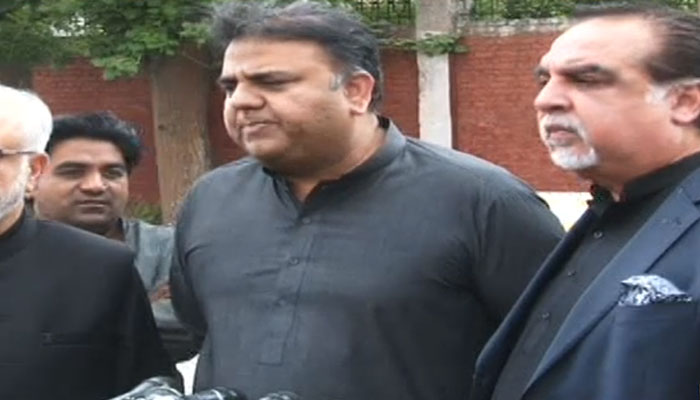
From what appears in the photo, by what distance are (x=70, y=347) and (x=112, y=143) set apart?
1076mm

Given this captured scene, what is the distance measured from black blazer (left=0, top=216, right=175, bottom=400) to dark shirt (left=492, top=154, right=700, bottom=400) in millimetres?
1066

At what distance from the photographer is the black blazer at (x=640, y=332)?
233cm

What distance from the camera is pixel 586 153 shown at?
2627mm

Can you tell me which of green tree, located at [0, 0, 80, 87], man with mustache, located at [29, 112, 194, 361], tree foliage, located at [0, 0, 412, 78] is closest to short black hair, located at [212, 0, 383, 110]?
man with mustache, located at [29, 112, 194, 361]

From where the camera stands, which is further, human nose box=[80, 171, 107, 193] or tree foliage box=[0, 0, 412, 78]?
tree foliage box=[0, 0, 412, 78]

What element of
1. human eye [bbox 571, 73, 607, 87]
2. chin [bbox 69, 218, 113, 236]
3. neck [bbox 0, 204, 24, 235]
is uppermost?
human eye [bbox 571, 73, 607, 87]

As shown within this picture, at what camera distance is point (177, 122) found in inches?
626

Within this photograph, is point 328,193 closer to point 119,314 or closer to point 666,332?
point 119,314

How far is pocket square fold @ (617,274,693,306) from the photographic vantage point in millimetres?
2340

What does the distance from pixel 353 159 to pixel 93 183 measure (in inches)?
46.7

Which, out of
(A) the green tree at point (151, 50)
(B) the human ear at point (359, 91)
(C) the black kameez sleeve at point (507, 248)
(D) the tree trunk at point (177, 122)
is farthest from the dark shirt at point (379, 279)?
(D) the tree trunk at point (177, 122)

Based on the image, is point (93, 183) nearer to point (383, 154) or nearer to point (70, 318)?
point (70, 318)

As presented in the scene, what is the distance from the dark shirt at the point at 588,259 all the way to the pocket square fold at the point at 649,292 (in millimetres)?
255

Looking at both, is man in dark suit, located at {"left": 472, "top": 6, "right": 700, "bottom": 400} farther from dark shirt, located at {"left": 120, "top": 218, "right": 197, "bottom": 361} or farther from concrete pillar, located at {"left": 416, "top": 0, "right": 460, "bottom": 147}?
concrete pillar, located at {"left": 416, "top": 0, "right": 460, "bottom": 147}
